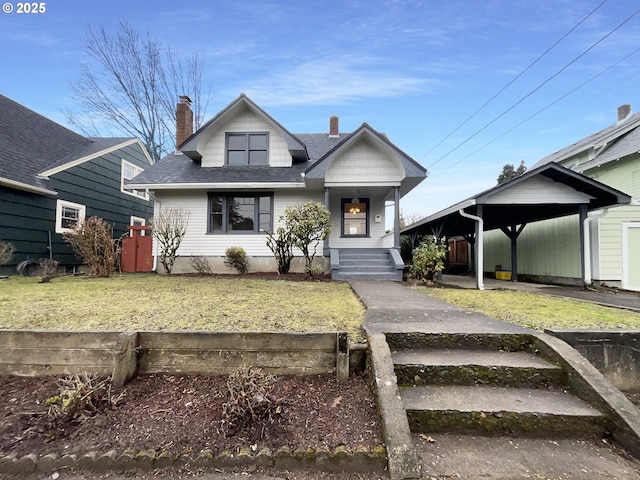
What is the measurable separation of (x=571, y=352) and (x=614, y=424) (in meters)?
0.69

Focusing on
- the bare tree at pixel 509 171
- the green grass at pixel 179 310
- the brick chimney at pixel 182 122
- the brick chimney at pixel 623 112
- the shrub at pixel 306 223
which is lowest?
the green grass at pixel 179 310

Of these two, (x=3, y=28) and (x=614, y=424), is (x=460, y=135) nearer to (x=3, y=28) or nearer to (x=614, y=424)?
(x=614, y=424)

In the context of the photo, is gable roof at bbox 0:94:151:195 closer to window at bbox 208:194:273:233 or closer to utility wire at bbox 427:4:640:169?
window at bbox 208:194:273:233

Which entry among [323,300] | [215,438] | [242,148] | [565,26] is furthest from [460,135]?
[215,438]

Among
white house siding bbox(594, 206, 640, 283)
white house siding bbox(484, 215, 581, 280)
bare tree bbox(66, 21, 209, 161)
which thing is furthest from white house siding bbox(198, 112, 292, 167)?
bare tree bbox(66, 21, 209, 161)

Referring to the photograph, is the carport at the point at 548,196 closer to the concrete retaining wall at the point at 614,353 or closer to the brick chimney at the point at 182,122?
the concrete retaining wall at the point at 614,353

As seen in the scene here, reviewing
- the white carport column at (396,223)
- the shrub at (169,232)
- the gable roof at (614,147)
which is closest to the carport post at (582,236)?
the gable roof at (614,147)

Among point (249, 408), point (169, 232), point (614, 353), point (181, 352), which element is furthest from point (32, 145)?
point (614, 353)

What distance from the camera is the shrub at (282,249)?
9.25 metres

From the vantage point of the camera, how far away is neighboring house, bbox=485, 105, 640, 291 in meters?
9.73

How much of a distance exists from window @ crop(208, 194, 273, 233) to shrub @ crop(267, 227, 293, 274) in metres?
1.34

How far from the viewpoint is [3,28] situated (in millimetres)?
11000

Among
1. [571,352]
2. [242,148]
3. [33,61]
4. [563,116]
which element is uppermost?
[33,61]

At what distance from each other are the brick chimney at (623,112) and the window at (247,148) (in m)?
15.7
